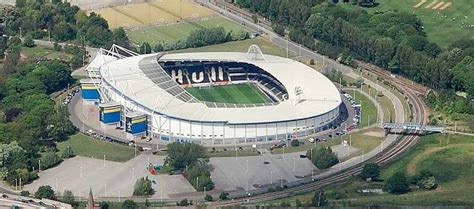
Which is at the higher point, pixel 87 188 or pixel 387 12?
pixel 387 12

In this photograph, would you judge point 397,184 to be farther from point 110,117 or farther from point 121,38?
point 121,38

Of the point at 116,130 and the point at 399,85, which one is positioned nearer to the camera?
the point at 116,130

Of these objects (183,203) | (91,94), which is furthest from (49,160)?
(91,94)

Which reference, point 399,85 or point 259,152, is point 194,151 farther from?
point 399,85

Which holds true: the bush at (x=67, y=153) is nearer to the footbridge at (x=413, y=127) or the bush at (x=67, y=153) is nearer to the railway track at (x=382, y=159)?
the railway track at (x=382, y=159)

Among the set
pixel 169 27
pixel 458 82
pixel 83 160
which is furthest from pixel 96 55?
pixel 458 82

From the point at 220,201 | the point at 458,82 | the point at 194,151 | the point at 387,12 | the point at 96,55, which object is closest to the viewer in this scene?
the point at 220,201

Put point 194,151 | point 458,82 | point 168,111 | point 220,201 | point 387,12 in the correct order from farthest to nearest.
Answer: point 387,12, point 458,82, point 168,111, point 194,151, point 220,201
